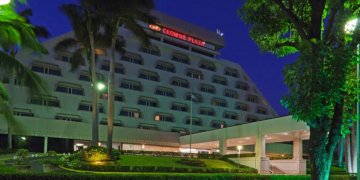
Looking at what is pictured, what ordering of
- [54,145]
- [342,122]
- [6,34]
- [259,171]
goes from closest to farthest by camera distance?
1. [6,34]
2. [342,122]
3. [259,171]
4. [54,145]

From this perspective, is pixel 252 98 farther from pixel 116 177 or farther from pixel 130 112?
pixel 116 177

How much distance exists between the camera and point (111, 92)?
110ft

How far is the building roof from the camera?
265 feet

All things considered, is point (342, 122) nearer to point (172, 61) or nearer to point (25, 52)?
point (25, 52)

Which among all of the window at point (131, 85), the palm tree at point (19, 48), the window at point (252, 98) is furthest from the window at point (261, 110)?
the palm tree at point (19, 48)

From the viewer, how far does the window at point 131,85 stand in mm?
67375

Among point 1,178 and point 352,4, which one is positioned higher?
point 352,4

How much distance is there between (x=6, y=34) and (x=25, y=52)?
1.97 feet

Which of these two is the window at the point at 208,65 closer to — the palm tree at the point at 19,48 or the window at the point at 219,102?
the window at the point at 219,102

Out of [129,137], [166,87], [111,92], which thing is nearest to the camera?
[111,92]

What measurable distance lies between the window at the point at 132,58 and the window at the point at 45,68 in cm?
1361

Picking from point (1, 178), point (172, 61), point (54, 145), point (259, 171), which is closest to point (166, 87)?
point (172, 61)

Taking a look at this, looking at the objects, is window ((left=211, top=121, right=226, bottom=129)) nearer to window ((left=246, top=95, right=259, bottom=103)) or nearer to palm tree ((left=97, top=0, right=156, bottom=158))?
window ((left=246, top=95, right=259, bottom=103))

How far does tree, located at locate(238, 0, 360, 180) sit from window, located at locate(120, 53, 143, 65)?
189ft
